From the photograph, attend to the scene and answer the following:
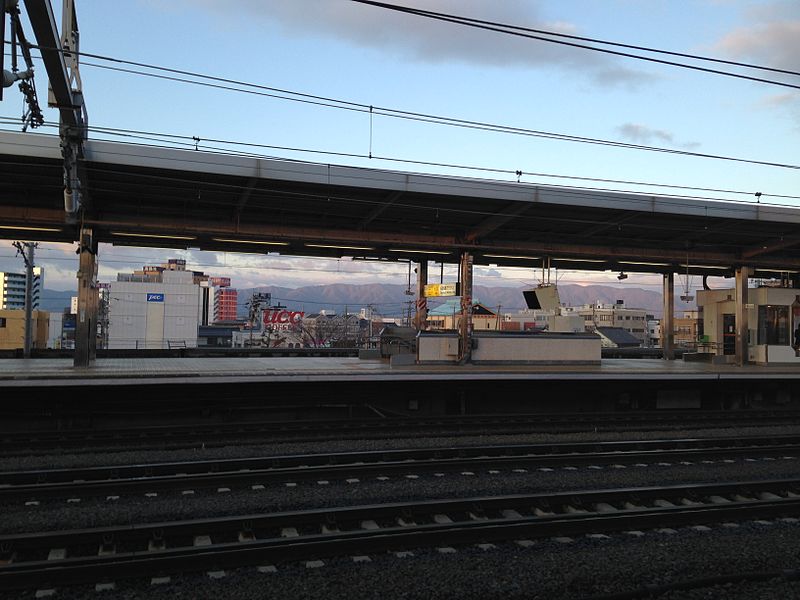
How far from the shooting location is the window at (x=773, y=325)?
20984mm

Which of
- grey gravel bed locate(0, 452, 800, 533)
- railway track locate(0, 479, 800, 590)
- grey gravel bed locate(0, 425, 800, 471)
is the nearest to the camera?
railway track locate(0, 479, 800, 590)

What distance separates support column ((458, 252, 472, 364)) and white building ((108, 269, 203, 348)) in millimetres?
50572

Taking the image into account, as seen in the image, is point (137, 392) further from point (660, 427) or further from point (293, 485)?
point (660, 427)

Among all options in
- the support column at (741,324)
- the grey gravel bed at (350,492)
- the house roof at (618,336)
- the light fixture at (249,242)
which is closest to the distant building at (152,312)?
the house roof at (618,336)

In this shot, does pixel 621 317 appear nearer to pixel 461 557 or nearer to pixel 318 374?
pixel 318 374

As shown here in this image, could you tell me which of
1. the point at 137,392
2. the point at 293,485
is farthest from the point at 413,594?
the point at 137,392

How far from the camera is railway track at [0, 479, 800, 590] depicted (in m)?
5.34

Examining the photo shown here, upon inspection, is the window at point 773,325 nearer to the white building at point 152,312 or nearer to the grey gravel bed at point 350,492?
the grey gravel bed at point 350,492

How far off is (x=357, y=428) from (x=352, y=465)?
315 cm

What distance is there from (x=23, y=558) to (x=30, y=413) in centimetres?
763

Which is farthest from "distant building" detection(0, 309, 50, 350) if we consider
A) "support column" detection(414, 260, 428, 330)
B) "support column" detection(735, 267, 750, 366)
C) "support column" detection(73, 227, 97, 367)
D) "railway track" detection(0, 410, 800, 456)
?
"support column" detection(735, 267, 750, 366)

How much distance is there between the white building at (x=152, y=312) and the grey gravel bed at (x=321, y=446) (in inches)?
2179

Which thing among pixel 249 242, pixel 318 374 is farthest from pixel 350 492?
pixel 249 242

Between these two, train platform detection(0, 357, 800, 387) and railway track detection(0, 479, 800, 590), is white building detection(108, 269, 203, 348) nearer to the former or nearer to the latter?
train platform detection(0, 357, 800, 387)
